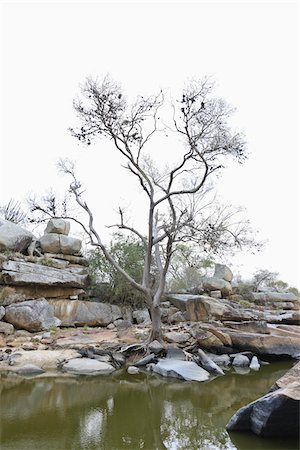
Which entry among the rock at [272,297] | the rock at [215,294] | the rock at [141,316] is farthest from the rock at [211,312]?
the rock at [272,297]

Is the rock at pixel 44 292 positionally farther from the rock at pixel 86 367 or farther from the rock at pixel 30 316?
the rock at pixel 86 367

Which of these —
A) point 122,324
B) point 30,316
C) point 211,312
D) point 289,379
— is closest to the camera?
point 289,379

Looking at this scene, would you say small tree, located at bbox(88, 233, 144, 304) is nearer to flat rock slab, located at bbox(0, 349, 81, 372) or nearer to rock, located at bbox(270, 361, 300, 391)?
flat rock slab, located at bbox(0, 349, 81, 372)

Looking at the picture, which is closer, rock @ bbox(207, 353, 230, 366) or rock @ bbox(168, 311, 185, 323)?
rock @ bbox(207, 353, 230, 366)

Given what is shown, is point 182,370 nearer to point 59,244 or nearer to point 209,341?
point 209,341

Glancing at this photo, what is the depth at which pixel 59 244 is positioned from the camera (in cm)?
1608

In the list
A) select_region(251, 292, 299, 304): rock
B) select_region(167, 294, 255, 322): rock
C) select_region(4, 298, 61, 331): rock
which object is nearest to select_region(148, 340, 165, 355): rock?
select_region(167, 294, 255, 322): rock

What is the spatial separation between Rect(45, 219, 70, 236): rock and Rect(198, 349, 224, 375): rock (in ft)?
30.7

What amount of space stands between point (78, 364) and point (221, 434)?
497 cm

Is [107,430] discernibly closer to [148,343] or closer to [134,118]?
[148,343]

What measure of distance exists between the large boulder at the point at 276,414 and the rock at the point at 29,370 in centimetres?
521

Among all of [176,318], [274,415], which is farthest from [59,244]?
[274,415]

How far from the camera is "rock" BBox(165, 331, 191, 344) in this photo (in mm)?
11023

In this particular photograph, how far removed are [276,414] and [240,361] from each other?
19.7 feet
